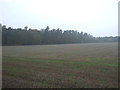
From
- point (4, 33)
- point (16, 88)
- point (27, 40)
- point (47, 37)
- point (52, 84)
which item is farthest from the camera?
point (47, 37)

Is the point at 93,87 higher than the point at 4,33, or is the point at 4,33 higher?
the point at 4,33

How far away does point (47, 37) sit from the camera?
9031 centimetres

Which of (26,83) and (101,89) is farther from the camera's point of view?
(26,83)

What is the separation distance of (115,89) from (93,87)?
98 cm

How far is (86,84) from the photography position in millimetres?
7848

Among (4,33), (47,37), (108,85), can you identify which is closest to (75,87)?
(108,85)

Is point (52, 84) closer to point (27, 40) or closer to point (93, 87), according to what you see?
point (93, 87)

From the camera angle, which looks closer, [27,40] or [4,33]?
[4,33]

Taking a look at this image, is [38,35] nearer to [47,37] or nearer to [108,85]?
[47,37]

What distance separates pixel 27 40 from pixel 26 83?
71.4m

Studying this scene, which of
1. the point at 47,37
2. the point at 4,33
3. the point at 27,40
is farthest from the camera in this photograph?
the point at 47,37

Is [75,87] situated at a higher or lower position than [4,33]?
lower

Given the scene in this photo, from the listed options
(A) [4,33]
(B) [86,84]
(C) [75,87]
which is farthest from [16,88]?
(A) [4,33]

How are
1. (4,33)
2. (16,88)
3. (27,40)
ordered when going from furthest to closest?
(27,40) → (4,33) → (16,88)
